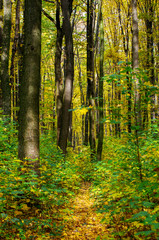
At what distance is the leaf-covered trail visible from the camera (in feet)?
11.3

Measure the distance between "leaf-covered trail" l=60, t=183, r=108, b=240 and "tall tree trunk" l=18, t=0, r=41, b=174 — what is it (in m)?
1.38

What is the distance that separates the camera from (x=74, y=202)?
5496 millimetres

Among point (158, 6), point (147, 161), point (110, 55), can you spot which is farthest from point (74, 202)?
point (158, 6)

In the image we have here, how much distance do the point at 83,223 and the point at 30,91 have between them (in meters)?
3.14

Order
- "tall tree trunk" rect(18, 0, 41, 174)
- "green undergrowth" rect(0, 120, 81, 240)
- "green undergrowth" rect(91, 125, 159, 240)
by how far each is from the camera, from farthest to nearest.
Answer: "tall tree trunk" rect(18, 0, 41, 174)
"green undergrowth" rect(0, 120, 81, 240)
"green undergrowth" rect(91, 125, 159, 240)

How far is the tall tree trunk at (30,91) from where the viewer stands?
4020 mm

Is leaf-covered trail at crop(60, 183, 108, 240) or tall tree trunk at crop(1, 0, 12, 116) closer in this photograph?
leaf-covered trail at crop(60, 183, 108, 240)

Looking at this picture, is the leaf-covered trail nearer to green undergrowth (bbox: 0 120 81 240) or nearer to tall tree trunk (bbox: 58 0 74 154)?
green undergrowth (bbox: 0 120 81 240)

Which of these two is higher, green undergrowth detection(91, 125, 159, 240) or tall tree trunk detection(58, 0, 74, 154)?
tall tree trunk detection(58, 0, 74, 154)

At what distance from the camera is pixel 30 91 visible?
13.4 feet

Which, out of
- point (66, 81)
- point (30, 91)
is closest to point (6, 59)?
point (66, 81)

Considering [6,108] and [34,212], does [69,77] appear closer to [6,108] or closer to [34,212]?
[6,108]

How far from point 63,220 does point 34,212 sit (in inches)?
27.2

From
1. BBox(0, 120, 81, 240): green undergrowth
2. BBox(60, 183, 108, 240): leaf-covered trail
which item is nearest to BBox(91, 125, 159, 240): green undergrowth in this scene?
BBox(60, 183, 108, 240): leaf-covered trail
